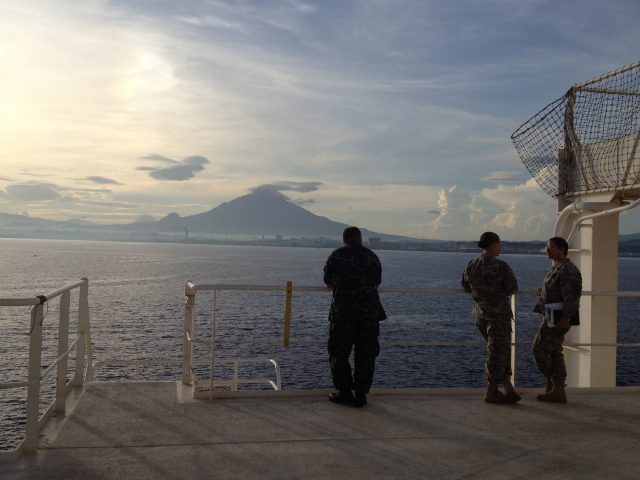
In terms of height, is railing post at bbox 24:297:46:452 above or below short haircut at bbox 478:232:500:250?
below

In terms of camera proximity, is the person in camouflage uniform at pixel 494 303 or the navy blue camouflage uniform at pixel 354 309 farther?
the person in camouflage uniform at pixel 494 303

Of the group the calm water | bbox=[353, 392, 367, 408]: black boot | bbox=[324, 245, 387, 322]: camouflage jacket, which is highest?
bbox=[324, 245, 387, 322]: camouflage jacket

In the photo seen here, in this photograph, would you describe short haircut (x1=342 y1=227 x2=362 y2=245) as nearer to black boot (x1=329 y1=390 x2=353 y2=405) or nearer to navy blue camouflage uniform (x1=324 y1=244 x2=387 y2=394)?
navy blue camouflage uniform (x1=324 y1=244 x2=387 y2=394)

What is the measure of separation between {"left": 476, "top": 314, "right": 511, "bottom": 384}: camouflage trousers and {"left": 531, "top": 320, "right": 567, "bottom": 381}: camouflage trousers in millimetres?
364

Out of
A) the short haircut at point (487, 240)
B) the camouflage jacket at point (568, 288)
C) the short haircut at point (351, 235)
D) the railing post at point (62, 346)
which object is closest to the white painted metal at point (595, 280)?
the camouflage jacket at point (568, 288)

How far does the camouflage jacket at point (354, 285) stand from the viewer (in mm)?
6418

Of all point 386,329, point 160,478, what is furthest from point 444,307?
point 160,478

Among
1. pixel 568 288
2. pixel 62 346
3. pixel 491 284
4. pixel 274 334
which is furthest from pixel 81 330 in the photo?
pixel 274 334

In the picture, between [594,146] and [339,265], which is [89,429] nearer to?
[339,265]

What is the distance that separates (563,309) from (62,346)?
492 centimetres

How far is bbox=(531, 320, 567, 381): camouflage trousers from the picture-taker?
266 inches

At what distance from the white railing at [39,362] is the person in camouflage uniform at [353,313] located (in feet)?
8.22

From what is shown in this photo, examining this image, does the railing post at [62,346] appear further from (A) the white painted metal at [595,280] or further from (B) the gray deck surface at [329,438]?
(A) the white painted metal at [595,280]

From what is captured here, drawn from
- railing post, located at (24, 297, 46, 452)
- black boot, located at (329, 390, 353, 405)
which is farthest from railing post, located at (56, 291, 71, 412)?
black boot, located at (329, 390, 353, 405)
